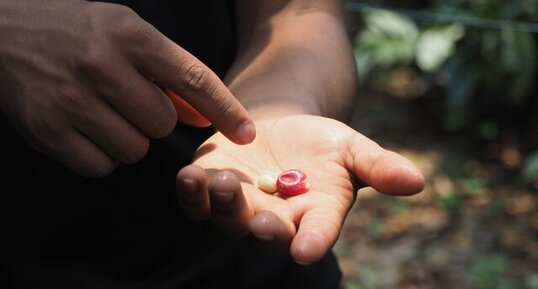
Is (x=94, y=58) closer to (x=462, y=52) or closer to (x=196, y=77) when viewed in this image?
(x=196, y=77)

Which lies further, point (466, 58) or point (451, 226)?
point (466, 58)

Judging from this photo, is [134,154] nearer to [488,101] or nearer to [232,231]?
[232,231]

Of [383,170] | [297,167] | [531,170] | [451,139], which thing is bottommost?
[451,139]

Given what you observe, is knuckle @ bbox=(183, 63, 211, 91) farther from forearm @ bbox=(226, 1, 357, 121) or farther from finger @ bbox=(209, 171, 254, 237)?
forearm @ bbox=(226, 1, 357, 121)

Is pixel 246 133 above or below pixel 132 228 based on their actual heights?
above

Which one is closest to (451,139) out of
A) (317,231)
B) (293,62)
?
(293,62)

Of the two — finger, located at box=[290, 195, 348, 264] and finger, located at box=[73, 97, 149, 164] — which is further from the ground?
finger, located at box=[73, 97, 149, 164]

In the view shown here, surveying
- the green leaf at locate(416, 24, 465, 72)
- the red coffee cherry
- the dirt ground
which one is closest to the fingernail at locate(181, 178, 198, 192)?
the red coffee cherry
